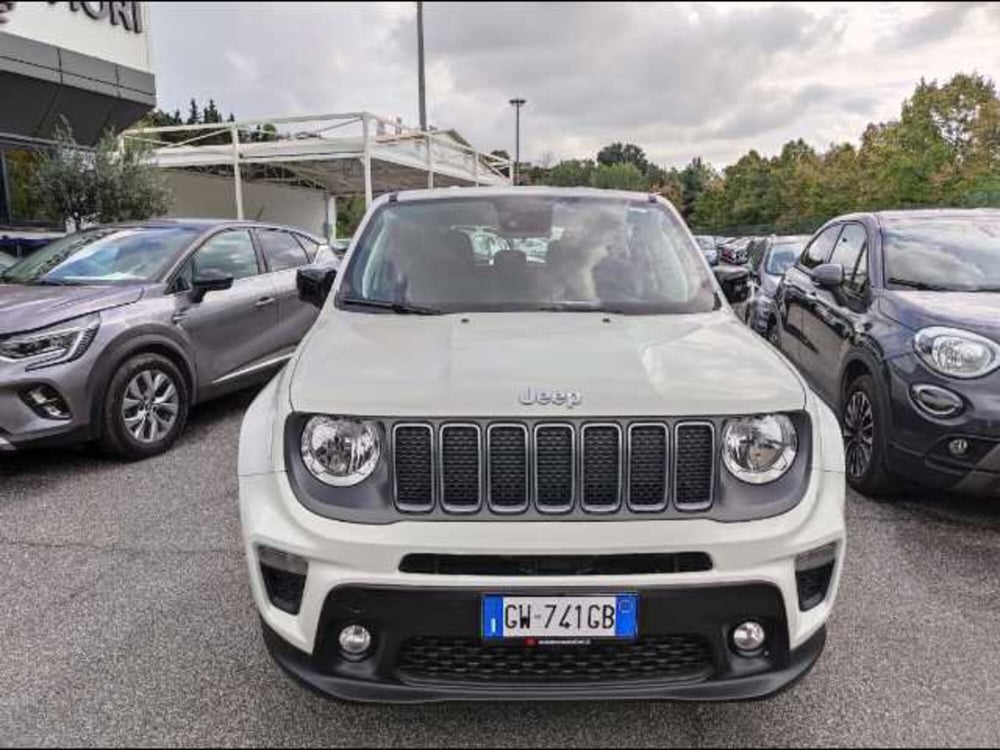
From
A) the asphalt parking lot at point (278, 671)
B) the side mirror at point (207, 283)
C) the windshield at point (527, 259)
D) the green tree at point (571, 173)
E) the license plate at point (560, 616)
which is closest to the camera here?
the license plate at point (560, 616)

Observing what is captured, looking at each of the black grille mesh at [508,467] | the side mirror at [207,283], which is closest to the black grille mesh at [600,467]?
the black grille mesh at [508,467]

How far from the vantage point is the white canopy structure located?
21.0 m

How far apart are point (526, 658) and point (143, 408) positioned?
4105 mm

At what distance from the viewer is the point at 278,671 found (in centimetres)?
284

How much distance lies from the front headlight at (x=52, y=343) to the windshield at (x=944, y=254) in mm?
5043

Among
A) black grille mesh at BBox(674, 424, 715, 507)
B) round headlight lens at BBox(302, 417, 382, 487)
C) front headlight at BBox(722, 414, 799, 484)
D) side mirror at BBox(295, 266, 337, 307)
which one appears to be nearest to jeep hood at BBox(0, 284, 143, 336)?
side mirror at BBox(295, 266, 337, 307)

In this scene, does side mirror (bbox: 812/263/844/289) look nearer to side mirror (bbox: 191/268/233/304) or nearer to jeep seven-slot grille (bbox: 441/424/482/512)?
jeep seven-slot grille (bbox: 441/424/482/512)

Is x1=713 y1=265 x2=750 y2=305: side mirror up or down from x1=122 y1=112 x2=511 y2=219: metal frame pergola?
down

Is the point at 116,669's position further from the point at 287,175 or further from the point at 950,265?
the point at 287,175

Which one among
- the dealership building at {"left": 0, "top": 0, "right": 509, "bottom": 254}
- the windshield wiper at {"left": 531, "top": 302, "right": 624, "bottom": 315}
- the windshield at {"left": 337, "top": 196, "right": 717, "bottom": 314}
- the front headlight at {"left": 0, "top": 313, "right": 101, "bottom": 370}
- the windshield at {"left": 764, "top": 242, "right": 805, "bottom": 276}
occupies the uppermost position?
the dealership building at {"left": 0, "top": 0, "right": 509, "bottom": 254}

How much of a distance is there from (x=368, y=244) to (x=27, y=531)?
2505mm

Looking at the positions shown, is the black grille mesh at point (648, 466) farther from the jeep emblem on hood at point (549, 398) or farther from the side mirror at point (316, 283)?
the side mirror at point (316, 283)

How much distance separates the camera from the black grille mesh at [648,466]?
2.26m

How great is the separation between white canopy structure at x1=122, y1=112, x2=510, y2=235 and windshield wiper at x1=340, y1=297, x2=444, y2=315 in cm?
1594
